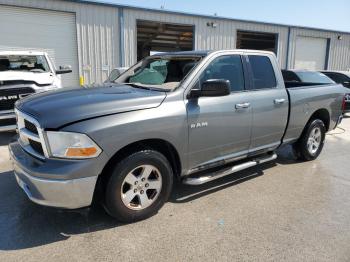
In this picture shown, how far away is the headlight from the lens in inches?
113

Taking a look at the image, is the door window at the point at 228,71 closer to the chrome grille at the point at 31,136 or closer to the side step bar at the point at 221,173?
the side step bar at the point at 221,173

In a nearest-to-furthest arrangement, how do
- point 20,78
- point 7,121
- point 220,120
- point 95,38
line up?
1. point 220,120
2. point 7,121
3. point 20,78
4. point 95,38

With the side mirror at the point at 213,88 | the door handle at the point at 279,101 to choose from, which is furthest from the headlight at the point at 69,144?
the door handle at the point at 279,101

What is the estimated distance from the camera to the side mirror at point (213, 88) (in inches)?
139

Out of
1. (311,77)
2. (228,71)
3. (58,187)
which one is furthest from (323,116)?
(58,187)

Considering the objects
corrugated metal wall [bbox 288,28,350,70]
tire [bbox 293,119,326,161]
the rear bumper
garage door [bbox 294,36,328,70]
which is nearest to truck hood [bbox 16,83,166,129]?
tire [bbox 293,119,326,161]

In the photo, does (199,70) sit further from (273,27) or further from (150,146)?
(273,27)

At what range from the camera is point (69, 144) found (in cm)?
288

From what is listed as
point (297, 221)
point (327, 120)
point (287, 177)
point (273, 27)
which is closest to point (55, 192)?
point (297, 221)

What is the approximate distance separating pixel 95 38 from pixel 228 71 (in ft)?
33.1

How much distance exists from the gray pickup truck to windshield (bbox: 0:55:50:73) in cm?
381

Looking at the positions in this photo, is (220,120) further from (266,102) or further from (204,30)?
(204,30)

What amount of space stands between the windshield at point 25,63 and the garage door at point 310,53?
15.6 metres

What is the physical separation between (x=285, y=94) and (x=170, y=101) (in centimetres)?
221
